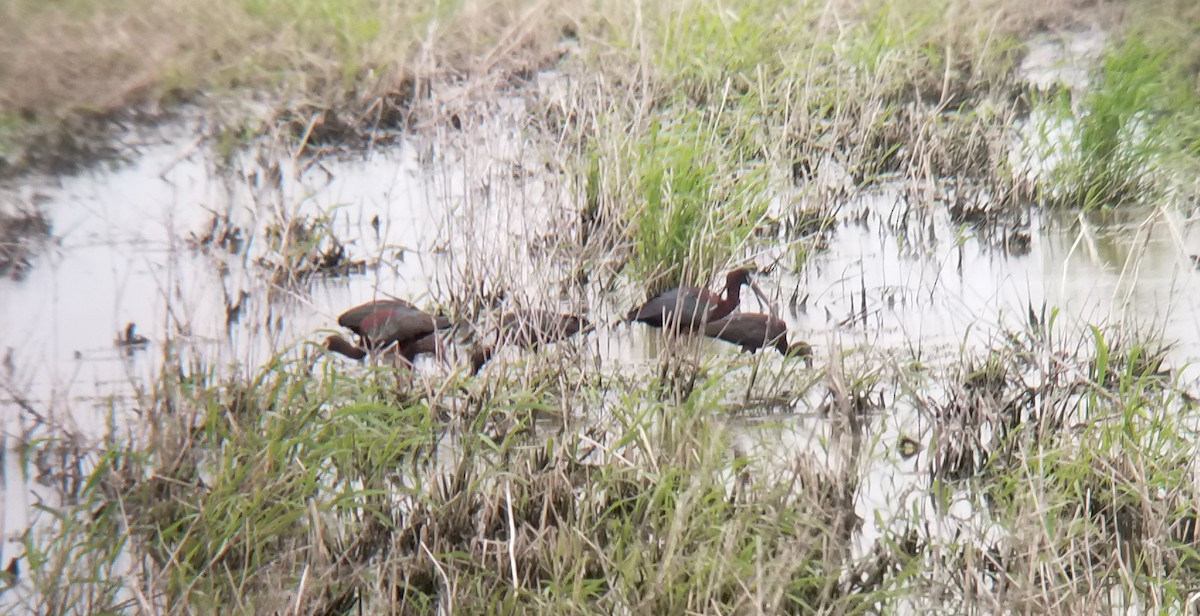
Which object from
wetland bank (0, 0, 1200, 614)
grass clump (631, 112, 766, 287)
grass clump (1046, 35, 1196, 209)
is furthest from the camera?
grass clump (1046, 35, 1196, 209)

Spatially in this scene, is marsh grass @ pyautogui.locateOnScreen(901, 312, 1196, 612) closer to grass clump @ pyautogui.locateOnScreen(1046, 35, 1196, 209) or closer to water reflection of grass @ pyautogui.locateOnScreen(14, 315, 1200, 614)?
water reflection of grass @ pyautogui.locateOnScreen(14, 315, 1200, 614)

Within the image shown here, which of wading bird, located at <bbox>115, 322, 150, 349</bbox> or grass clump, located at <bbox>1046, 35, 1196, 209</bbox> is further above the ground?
grass clump, located at <bbox>1046, 35, 1196, 209</bbox>

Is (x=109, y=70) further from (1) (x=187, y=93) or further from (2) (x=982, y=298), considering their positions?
(2) (x=982, y=298)

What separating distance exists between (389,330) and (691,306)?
2.66 ft

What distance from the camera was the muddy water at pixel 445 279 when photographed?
304 centimetres

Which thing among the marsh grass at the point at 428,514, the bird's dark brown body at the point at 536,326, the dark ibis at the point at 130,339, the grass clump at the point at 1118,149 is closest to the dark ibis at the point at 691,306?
the bird's dark brown body at the point at 536,326

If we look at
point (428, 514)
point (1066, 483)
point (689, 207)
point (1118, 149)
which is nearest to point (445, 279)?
point (689, 207)

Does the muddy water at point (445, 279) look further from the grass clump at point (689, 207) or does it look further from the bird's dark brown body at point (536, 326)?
the grass clump at point (689, 207)

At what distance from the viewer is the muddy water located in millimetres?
3045

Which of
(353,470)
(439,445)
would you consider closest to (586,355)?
(439,445)

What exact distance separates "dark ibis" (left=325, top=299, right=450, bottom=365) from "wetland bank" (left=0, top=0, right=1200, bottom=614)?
78mm

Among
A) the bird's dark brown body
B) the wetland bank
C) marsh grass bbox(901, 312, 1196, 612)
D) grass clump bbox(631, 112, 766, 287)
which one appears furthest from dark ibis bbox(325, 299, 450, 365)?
marsh grass bbox(901, 312, 1196, 612)

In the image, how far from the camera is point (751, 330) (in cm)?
320

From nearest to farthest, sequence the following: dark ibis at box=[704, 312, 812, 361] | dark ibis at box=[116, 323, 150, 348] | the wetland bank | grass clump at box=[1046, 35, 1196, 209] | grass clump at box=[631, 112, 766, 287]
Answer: the wetland bank
dark ibis at box=[704, 312, 812, 361]
dark ibis at box=[116, 323, 150, 348]
grass clump at box=[631, 112, 766, 287]
grass clump at box=[1046, 35, 1196, 209]
